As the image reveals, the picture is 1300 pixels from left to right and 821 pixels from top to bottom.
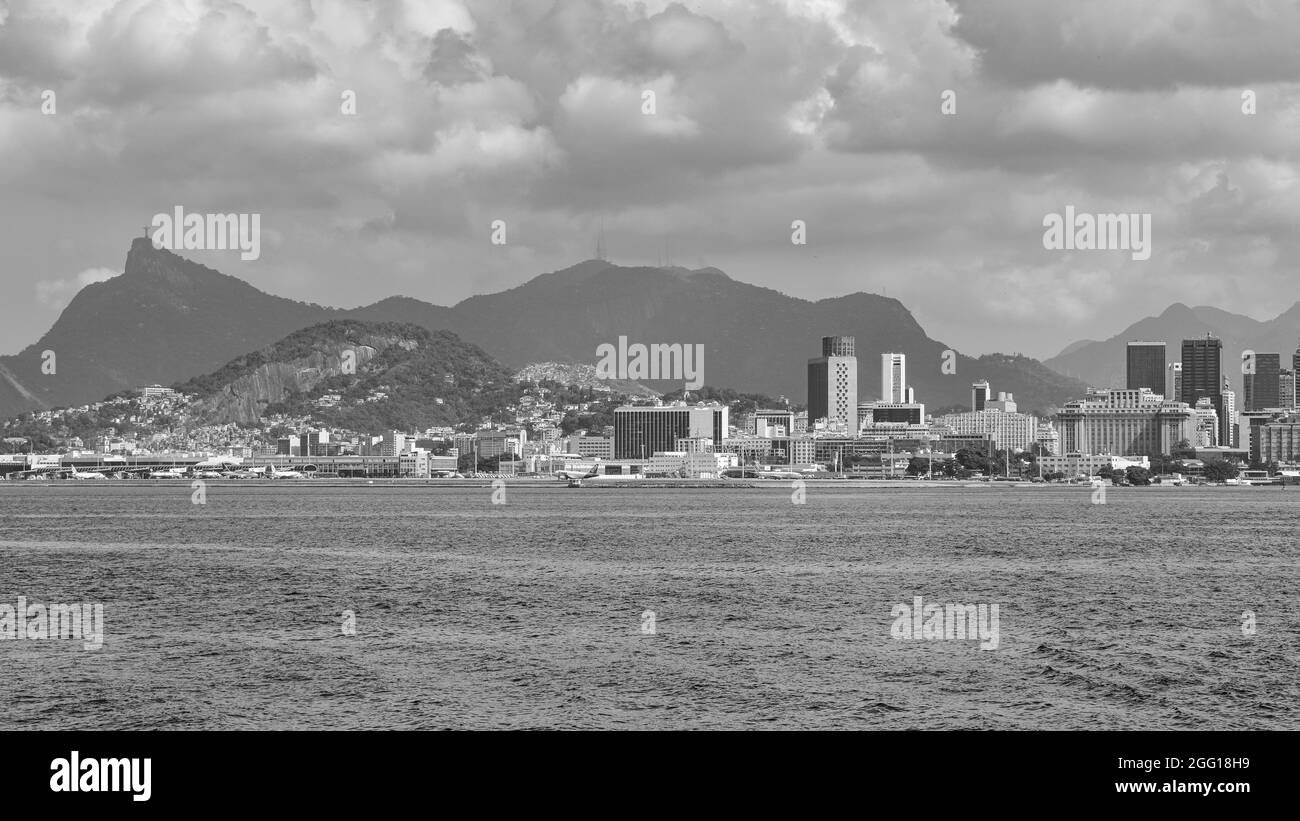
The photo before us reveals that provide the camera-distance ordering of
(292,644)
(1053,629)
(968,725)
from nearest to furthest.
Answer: (968,725)
(292,644)
(1053,629)

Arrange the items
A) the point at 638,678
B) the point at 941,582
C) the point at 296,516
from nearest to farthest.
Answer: the point at 638,678
the point at 941,582
the point at 296,516

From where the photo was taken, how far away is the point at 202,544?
8488 centimetres

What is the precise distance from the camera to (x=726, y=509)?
146 metres

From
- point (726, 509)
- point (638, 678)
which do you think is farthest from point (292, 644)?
A: point (726, 509)

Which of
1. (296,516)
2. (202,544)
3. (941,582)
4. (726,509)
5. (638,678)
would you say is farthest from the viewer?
(726,509)

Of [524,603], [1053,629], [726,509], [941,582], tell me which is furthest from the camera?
[726,509]
